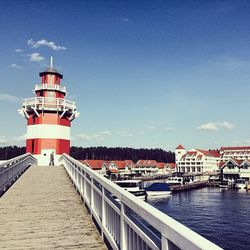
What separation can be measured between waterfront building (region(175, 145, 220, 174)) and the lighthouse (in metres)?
103

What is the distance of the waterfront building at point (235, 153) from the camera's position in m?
138

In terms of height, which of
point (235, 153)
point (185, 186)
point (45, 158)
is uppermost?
point (235, 153)

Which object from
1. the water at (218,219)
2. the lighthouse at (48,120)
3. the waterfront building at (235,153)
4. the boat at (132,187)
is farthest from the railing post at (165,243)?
the waterfront building at (235,153)

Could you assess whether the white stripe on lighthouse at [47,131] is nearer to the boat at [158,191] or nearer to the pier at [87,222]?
the pier at [87,222]

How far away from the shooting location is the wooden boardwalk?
236 inches

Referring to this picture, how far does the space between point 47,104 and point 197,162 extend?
108 meters

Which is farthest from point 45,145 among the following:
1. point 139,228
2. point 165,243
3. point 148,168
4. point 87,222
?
point 148,168

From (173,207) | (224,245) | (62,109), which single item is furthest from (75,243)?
(173,207)

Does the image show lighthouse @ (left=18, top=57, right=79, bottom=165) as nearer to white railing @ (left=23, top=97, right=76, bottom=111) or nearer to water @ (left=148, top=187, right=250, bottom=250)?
white railing @ (left=23, top=97, right=76, bottom=111)

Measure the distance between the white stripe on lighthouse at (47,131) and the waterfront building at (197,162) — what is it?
103407 millimetres

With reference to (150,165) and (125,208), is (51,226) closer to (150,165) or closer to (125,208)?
(125,208)

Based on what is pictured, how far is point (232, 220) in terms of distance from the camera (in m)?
40.1

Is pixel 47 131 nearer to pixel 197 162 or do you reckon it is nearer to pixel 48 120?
pixel 48 120

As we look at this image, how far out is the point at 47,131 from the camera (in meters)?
28.7
